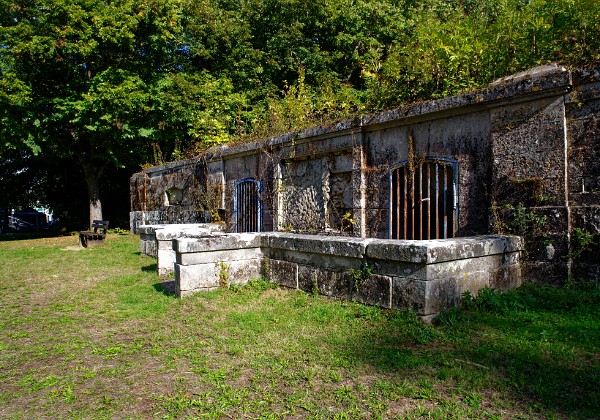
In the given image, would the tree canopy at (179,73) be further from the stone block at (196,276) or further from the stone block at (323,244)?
the stone block at (196,276)

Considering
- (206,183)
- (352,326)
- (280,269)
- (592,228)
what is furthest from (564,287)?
(206,183)

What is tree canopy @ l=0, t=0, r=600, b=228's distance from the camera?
9.97 meters

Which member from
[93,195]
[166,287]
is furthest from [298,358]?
[93,195]

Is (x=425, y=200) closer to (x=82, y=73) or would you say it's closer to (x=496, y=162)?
(x=496, y=162)

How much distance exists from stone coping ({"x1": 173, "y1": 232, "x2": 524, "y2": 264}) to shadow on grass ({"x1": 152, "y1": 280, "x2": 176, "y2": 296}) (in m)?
0.73

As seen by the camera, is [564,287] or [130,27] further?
[130,27]

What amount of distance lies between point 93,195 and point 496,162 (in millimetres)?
17286

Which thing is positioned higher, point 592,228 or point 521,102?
point 521,102

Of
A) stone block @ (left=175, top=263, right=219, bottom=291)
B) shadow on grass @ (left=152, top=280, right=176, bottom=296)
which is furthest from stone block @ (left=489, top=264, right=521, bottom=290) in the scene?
shadow on grass @ (left=152, top=280, right=176, bottom=296)

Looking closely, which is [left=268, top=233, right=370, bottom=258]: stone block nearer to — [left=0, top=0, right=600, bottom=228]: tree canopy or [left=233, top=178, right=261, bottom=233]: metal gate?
[left=0, top=0, right=600, bottom=228]: tree canopy

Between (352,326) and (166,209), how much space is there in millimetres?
10652

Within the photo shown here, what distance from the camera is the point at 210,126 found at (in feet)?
45.8

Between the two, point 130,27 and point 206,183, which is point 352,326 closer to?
point 206,183

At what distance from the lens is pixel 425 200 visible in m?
6.08
